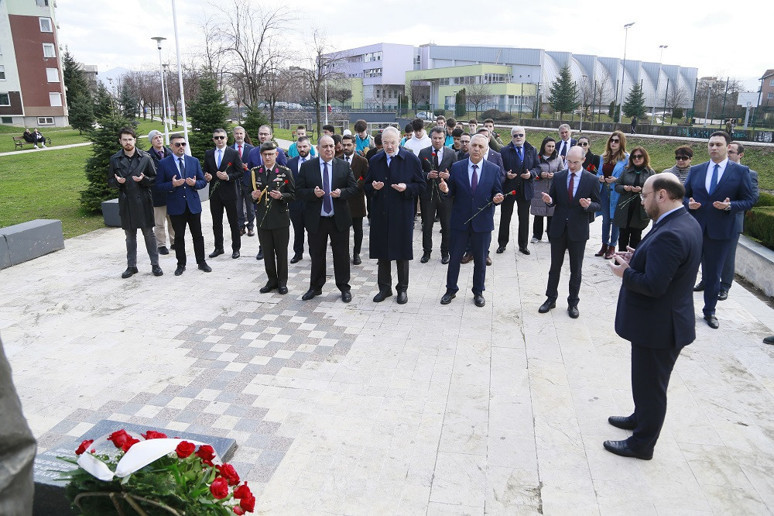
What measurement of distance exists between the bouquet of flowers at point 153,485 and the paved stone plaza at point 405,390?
146 cm

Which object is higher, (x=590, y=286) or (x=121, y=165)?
(x=121, y=165)

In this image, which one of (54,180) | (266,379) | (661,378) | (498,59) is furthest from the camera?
(498,59)

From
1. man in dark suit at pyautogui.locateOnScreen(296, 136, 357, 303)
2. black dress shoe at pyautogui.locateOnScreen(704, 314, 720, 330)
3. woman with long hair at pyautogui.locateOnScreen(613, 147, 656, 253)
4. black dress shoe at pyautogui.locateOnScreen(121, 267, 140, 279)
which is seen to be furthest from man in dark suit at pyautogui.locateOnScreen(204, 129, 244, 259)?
black dress shoe at pyautogui.locateOnScreen(704, 314, 720, 330)

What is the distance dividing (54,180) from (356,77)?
254 ft

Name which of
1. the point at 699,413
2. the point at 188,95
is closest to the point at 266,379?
the point at 699,413

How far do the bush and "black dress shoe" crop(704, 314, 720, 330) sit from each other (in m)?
2.93

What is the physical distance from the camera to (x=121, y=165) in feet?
26.6

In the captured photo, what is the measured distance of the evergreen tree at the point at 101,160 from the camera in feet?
41.8

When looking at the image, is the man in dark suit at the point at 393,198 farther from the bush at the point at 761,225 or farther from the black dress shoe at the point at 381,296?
the bush at the point at 761,225

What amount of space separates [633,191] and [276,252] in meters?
5.55

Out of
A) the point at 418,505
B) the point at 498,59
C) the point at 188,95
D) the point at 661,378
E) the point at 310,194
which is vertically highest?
the point at 498,59

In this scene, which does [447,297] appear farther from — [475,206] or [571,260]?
[571,260]

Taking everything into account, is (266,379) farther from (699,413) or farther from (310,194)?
(699,413)

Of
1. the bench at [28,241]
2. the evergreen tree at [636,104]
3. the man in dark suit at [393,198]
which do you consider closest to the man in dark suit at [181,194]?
the bench at [28,241]
